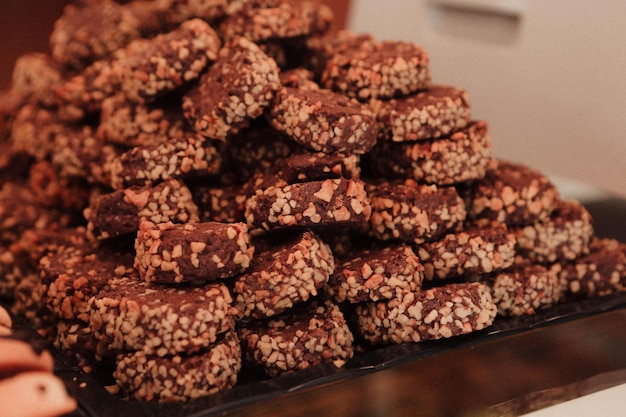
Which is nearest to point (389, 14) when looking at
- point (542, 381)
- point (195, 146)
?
point (195, 146)

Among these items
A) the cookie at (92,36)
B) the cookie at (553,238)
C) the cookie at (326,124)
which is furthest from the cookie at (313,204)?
the cookie at (92,36)

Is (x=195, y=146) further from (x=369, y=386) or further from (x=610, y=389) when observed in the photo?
(x=610, y=389)

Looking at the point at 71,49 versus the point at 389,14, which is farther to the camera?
the point at 389,14

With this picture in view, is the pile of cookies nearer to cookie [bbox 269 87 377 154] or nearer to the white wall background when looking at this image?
cookie [bbox 269 87 377 154]

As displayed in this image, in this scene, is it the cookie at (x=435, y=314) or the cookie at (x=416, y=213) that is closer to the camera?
the cookie at (x=435, y=314)

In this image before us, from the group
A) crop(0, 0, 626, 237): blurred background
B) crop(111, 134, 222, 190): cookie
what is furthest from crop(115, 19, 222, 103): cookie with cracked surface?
crop(0, 0, 626, 237): blurred background

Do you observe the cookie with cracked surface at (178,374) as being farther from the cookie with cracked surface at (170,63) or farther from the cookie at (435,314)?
the cookie with cracked surface at (170,63)
